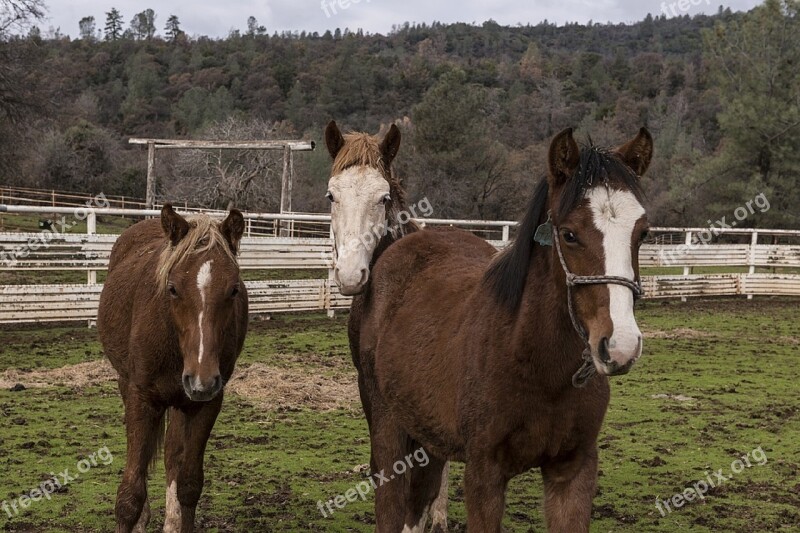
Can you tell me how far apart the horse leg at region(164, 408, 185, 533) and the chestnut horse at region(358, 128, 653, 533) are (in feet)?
5.05

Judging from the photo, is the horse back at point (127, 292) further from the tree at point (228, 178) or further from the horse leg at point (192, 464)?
the tree at point (228, 178)

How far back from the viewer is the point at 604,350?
243cm

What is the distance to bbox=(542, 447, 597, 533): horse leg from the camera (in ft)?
9.65

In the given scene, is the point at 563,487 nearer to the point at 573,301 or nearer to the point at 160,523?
the point at 573,301

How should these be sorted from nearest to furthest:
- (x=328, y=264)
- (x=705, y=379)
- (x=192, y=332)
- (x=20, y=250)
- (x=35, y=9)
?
(x=192, y=332), (x=705, y=379), (x=20, y=250), (x=328, y=264), (x=35, y=9)

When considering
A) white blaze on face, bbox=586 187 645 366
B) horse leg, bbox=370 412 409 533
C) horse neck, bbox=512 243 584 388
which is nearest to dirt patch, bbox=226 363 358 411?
horse leg, bbox=370 412 409 533

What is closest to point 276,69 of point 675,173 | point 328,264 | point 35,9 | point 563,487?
point 675,173

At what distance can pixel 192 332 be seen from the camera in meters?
3.91

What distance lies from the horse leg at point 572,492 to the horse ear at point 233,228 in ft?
7.35

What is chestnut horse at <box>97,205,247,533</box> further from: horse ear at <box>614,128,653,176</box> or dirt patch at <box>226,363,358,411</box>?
dirt patch at <box>226,363,358,411</box>

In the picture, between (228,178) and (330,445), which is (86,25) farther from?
(330,445)

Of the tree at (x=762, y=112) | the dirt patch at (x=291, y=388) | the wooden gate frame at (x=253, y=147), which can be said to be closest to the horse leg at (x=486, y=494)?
the dirt patch at (x=291, y=388)

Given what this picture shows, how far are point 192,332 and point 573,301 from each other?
2.05 meters

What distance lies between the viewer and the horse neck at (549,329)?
2828 millimetres
